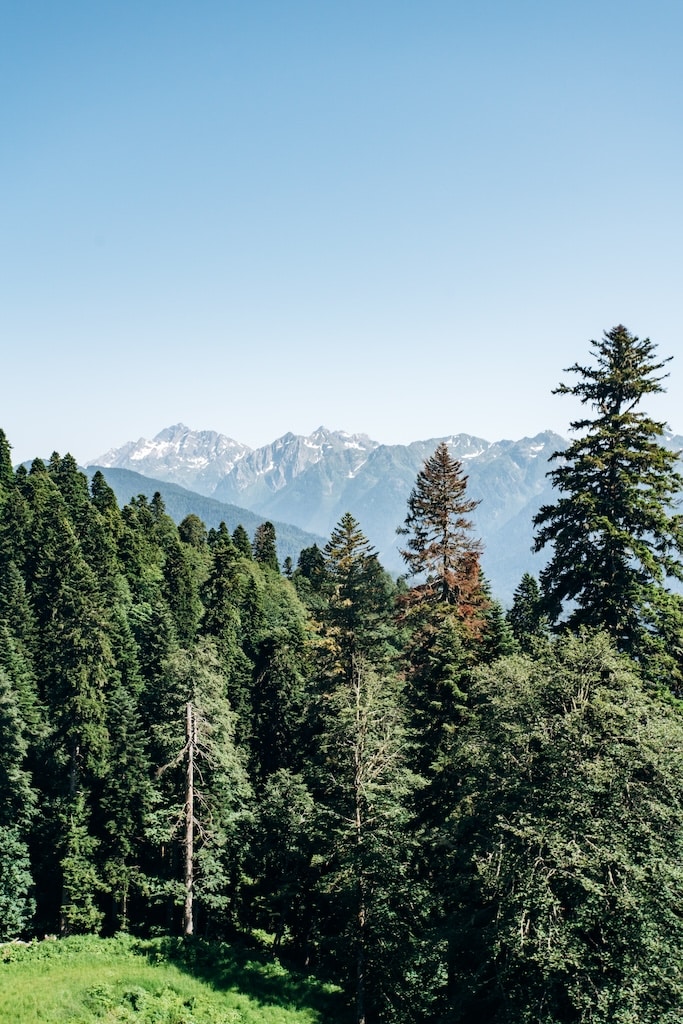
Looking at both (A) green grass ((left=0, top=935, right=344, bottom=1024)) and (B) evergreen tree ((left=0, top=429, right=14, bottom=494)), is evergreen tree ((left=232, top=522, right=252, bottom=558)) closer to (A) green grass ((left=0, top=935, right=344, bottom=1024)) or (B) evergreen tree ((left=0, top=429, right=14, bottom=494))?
(B) evergreen tree ((left=0, top=429, right=14, bottom=494))

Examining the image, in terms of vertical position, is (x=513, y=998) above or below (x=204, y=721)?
below

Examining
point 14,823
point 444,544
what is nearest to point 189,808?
point 444,544

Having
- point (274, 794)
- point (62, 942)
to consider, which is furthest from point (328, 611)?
point (62, 942)

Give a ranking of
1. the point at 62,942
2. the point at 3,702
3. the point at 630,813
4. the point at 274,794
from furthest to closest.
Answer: the point at 3,702 → the point at 274,794 → the point at 62,942 → the point at 630,813

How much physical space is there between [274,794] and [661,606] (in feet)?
69.1

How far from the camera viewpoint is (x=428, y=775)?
24.0 meters

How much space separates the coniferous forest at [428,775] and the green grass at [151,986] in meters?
1.70

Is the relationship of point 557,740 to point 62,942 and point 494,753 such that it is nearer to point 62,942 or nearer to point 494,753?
point 494,753

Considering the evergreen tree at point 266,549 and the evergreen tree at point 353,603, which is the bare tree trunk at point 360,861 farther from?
the evergreen tree at point 266,549

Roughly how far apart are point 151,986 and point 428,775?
11095 millimetres

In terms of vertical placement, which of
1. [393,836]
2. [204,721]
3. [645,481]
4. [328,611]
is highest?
[645,481]

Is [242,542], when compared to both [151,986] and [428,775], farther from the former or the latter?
[151,986]

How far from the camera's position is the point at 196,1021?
58.5 ft

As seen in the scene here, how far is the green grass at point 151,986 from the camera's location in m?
17.4
